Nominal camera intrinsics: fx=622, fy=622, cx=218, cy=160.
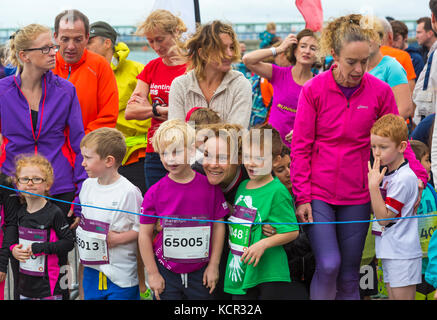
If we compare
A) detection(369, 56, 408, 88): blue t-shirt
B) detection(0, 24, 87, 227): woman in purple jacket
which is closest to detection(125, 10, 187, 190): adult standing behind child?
detection(0, 24, 87, 227): woman in purple jacket

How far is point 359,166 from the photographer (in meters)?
2.97

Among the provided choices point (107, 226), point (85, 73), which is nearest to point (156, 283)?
point (107, 226)

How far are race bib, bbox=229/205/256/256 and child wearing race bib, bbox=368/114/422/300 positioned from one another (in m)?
0.58

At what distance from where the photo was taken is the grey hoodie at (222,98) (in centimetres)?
327

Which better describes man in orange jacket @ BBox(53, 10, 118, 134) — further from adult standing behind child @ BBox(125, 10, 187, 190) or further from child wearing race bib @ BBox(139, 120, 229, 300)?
child wearing race bib @ BBox(139, 120, 229, 300)

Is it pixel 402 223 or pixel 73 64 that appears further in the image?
pixel 73 64

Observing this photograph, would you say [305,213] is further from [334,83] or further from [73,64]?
[73,64]

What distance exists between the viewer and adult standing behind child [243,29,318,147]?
4.00m

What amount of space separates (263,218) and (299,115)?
1.81ft

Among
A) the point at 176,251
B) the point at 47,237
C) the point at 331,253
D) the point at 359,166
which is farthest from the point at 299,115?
the point at 47,237

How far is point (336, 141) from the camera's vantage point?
2.98 m

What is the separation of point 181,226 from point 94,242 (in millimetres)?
453

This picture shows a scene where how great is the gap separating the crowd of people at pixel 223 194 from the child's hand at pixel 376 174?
1 cm

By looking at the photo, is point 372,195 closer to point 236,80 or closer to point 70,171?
point 236,80
